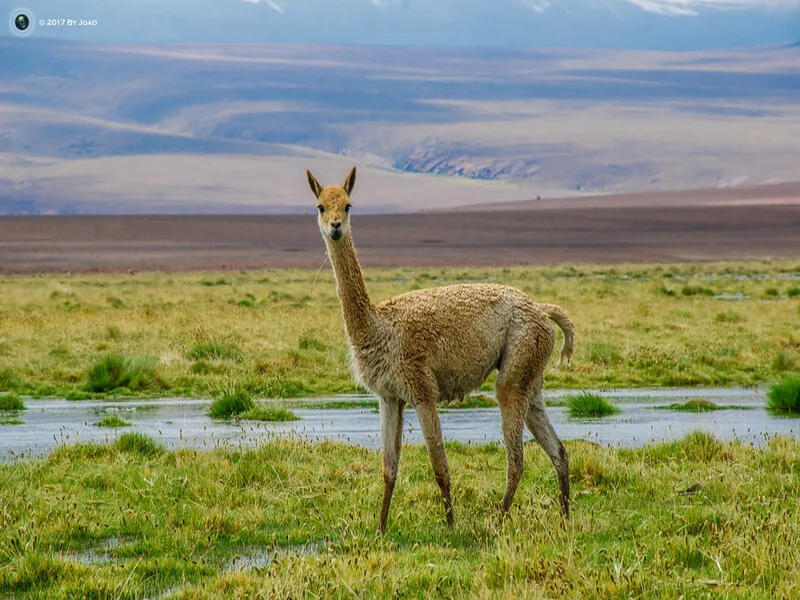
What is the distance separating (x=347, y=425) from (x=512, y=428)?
569 cm

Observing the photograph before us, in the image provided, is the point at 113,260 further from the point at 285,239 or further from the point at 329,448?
the point at 329,448

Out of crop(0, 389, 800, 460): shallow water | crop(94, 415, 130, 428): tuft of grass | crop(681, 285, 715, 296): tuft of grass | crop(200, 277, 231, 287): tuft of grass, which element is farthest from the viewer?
crop(200, 277, 231, 287): tuft of grass

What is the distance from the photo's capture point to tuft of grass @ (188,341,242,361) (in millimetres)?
19812

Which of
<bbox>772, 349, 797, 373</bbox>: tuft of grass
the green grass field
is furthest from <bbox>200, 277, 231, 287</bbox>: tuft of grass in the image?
<bbox>772, 349, 797, 373</bbox>: tuft of grass

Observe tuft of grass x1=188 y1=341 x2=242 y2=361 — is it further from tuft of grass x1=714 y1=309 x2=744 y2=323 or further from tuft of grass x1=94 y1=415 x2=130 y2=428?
tuft of grass x1=714 y1=309 x2=744 y2=323

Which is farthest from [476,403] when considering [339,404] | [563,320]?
[563,320]

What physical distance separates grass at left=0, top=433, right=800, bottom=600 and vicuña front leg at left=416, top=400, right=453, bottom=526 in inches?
12.9

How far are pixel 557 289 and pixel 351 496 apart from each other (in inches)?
1297

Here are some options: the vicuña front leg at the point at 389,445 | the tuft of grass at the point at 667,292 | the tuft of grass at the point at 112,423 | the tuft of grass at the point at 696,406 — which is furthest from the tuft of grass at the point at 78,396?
the tuft of grass at the point at 667,292

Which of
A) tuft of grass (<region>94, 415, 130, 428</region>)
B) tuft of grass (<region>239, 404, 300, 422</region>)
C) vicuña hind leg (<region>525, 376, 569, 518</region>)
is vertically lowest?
tuft of grass (<region>239, 404, 300, 422</region>)

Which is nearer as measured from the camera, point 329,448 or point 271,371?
point 329,448

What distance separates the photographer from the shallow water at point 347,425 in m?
12.1

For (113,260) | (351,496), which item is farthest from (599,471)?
(113,260)

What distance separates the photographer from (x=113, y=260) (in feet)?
257
